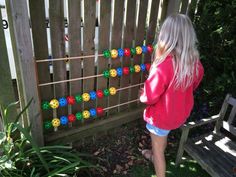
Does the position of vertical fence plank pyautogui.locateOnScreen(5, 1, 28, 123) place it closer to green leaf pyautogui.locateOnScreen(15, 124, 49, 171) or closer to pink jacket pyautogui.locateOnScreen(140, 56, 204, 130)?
green leaf pyautogui.locateOnScreen(15, 124, 49, 171)

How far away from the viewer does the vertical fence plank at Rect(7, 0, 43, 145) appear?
208 cm

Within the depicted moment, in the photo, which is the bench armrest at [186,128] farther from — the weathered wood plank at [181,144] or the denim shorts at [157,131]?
the denim shorts at [157,131]

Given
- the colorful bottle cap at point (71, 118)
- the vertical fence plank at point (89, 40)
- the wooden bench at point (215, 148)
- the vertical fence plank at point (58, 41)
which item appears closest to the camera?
the vertical fence plank at point (58, 41)

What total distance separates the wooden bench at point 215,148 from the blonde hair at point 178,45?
2.60 feet

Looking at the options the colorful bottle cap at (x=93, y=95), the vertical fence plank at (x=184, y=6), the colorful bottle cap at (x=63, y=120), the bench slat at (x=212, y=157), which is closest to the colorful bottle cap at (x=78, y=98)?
the colorful bottle cap at (x=93, y=95)

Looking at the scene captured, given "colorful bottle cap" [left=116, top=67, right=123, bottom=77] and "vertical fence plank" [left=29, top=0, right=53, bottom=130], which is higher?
"vertical fence plank" [left=29, top=0, right=53, bottom=130]

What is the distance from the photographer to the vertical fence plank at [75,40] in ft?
7.89

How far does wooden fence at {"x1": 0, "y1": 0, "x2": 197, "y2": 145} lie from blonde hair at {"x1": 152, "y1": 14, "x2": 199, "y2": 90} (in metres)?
0.76

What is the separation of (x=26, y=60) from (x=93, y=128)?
1.29 meters

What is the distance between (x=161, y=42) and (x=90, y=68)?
36.2 inches

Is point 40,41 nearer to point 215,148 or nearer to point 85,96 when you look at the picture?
point 85,96

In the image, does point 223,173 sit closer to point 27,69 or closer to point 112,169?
point 112,169

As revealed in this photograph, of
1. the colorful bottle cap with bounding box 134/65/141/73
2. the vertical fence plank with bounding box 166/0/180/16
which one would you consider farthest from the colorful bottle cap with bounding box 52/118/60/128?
the vertical fence plank with bounding box 166/0/180/16

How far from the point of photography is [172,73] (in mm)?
2180
